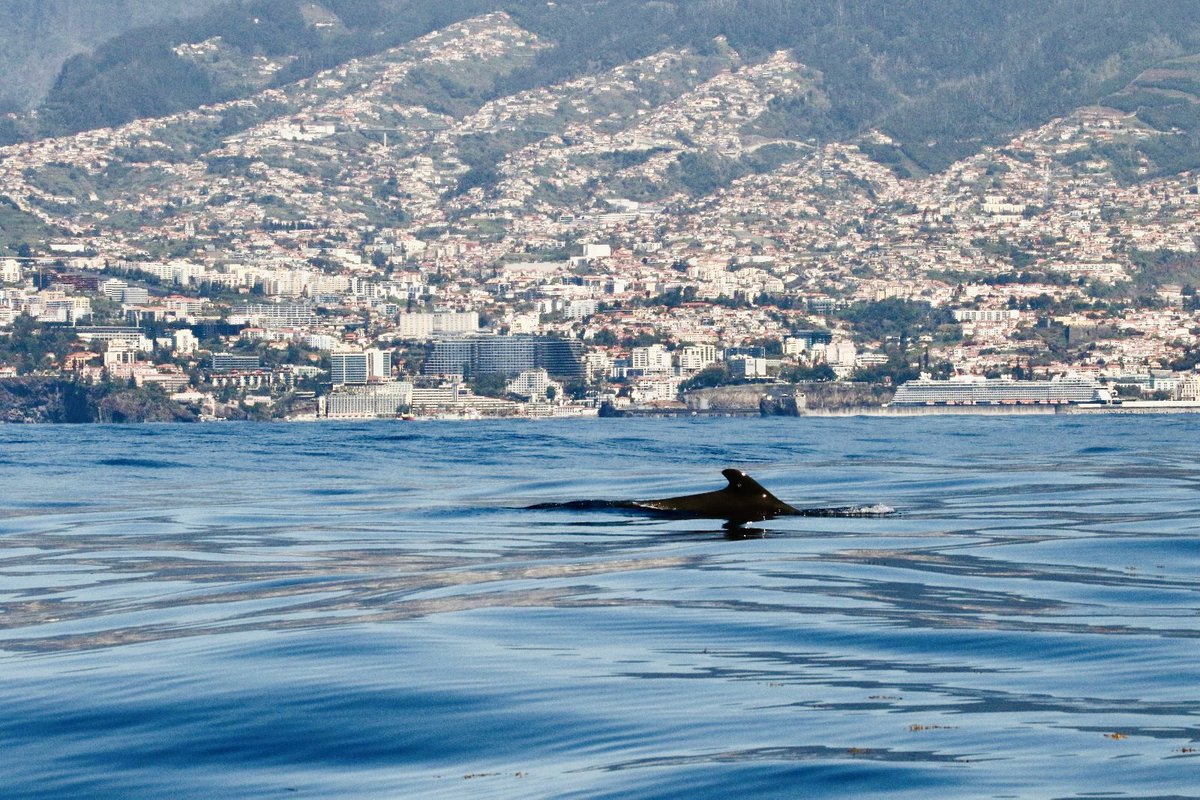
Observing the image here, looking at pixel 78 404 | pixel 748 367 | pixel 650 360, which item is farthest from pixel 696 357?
pixel 78 404

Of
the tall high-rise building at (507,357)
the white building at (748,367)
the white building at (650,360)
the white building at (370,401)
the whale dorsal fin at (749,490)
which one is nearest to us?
the whale dorsal fin at (749,490)

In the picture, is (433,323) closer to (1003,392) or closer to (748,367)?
(748,367)

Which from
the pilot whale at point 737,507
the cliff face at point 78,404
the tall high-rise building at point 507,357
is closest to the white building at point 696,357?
the tall high-rise building at point 507,357

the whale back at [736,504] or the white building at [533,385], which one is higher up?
the white building at [533,385]

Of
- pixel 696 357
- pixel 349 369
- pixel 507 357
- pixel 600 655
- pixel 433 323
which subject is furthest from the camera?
pixel 433 323

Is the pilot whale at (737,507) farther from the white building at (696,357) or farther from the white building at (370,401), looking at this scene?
the white building at (696,357)

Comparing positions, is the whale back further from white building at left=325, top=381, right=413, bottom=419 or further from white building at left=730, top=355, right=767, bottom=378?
white building at left=730, top=355, right=767, bottom=378
